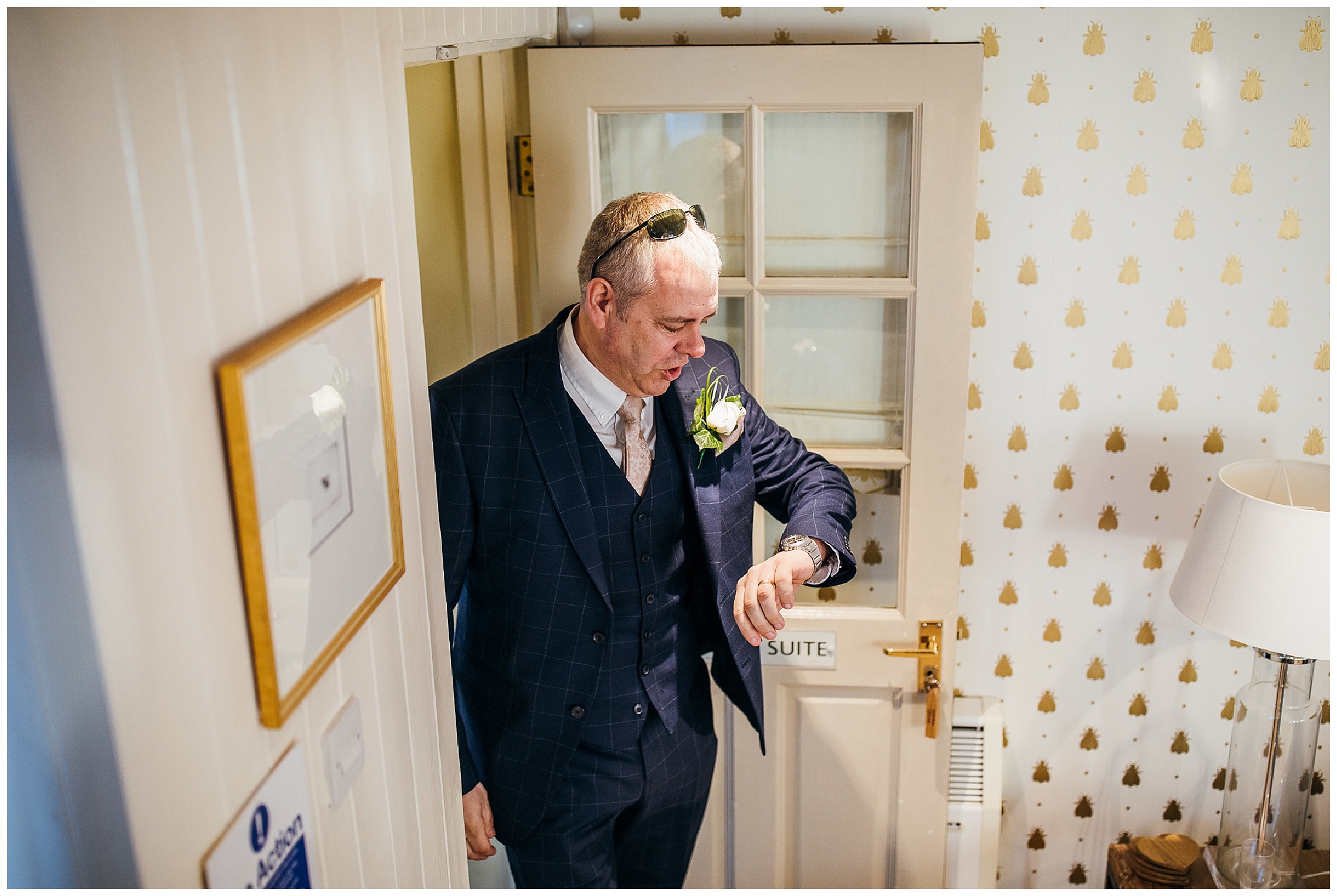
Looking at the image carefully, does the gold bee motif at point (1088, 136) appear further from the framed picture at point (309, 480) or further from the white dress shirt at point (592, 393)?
the framed picture at point (309, 480)

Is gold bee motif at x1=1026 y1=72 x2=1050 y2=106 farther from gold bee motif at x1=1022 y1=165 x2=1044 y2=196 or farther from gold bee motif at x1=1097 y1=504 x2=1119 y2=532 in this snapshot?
gold bee motif at x1=1097 y1=504 x2=1119 y2=532

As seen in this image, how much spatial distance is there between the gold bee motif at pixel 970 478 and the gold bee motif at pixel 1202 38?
927 mm

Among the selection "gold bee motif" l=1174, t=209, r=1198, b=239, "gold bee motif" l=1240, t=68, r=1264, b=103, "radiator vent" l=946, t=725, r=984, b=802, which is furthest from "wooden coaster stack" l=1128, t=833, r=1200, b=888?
"gold bee motif" l=1240, t=68, r=1264, b=103

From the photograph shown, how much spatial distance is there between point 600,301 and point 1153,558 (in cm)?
146

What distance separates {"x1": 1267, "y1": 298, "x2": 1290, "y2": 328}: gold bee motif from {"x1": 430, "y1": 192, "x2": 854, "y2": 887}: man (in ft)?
3.29

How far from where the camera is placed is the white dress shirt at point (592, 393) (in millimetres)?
1722

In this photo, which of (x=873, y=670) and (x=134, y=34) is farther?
(x=873, y=670)

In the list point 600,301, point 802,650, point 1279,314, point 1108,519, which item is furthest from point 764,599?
point 1279,314

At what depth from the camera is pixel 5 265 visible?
0.61m

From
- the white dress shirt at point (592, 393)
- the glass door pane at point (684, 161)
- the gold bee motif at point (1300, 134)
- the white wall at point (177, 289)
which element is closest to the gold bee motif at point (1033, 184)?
the gold bee motif at point (1300, 134)

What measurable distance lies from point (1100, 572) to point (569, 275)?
136 cm

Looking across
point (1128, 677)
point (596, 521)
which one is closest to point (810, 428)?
point (596, 521)

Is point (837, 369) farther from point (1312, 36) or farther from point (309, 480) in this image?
point (309, 480)

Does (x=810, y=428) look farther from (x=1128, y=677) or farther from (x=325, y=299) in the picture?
(x=325, y=299)
